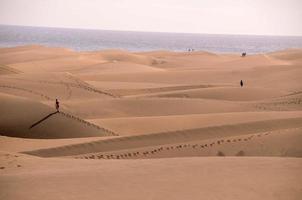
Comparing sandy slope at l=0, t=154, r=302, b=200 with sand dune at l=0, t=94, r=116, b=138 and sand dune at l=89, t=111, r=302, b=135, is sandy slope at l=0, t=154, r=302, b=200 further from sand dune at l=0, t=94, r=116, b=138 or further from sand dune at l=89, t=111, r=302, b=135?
sand dune at l=89, t=111, r=302, b=135

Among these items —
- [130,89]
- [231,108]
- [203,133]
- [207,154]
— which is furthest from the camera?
[130,89]

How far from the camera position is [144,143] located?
14562 millimetres

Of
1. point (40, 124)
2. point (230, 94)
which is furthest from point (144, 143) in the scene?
point (230, 94)

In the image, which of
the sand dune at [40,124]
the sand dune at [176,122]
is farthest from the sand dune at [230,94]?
the sand dune at [40,124]

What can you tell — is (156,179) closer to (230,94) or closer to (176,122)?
(176,122)

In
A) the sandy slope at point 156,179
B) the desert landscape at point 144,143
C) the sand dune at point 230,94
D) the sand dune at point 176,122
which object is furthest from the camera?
the sand dune at point 230,94

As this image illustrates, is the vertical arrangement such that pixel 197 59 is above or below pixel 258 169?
above

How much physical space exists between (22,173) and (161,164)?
2.74m

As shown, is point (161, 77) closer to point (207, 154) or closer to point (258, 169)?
point (207, 154)

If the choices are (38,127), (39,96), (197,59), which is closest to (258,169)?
(38,127)

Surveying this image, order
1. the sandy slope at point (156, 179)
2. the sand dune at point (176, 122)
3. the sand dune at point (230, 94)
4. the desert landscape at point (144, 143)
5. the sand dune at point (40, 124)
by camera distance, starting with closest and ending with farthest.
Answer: the sandy slope at point (156, 179) < the desert landscape at point (144, 143) < the sand dune at point (40, 124) < the sand dune at point (176, 122) < the sand dune at point (230, 94)

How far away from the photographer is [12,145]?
1409 centimetres

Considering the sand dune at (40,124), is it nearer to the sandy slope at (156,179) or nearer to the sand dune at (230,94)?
the sandy slope at (156,179)

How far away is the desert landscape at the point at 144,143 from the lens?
8031mm
